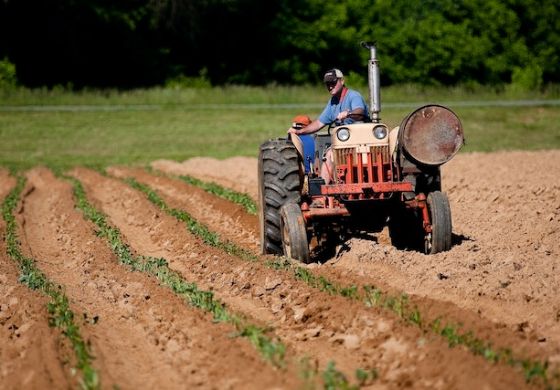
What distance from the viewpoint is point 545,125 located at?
30922mm

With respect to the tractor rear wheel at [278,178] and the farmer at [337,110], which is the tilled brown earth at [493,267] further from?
the farmer at [337,110]

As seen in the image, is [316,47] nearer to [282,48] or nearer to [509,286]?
[282,48]

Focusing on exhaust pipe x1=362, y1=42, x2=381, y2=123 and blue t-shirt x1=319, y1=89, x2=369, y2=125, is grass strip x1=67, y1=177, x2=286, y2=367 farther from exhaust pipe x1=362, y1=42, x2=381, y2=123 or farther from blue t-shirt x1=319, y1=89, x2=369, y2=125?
exhaust pipe x1=362, y1=42, x2=381, y2=123

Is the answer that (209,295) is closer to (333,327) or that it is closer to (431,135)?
(333,327)

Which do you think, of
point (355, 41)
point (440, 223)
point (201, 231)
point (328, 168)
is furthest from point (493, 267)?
point (355, 41)

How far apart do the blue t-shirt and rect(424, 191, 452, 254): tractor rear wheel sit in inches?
53.1

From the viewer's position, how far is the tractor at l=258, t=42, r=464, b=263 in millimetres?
9383

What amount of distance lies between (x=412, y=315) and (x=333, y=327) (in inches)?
24.5

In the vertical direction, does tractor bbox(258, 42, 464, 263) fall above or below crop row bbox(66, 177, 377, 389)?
above

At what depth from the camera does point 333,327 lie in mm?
7277

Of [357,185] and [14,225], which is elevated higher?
[357,185]

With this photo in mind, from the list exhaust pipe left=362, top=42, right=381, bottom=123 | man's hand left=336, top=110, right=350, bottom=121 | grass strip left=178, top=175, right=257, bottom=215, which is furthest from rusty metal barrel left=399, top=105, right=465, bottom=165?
grass strip left=178, top=175, right=257, bottom=215

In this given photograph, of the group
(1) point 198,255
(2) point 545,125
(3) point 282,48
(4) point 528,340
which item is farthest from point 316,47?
(4) point 528,340

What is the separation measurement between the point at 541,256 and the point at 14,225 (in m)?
8.20
